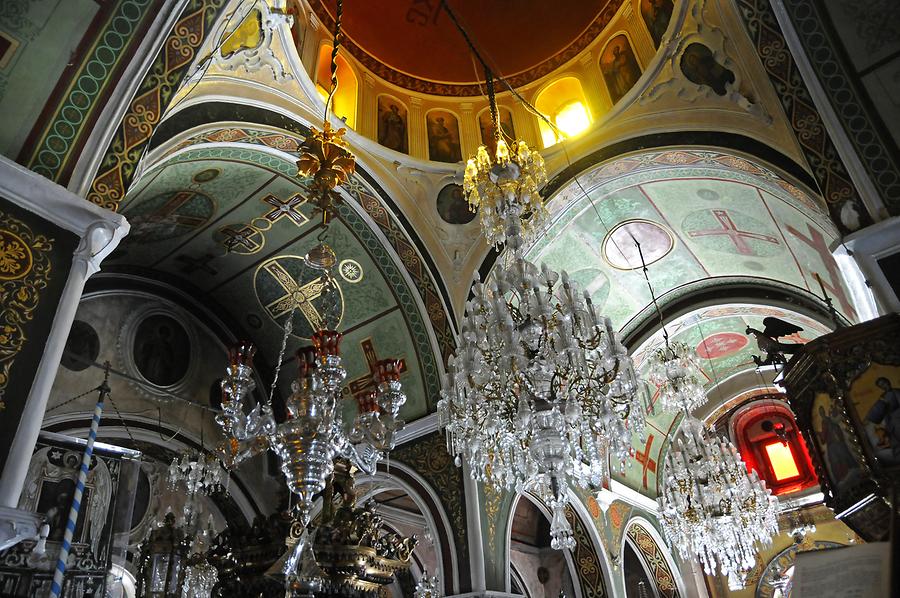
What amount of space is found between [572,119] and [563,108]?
0.29 m

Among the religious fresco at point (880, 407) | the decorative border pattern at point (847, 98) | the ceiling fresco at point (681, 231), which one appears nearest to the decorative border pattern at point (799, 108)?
the decorative border pattern at point (847, 98)

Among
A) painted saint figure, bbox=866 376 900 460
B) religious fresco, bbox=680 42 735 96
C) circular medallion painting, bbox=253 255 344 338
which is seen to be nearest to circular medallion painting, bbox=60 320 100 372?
circular medallion painting, bbox=253 255 344 338

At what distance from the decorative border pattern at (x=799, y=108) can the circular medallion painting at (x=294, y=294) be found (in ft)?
22.1

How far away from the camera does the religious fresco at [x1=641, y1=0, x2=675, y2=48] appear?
7676mm

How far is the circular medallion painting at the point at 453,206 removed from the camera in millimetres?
9695

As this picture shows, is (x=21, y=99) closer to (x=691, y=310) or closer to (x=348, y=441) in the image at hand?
(x=348, y=441)

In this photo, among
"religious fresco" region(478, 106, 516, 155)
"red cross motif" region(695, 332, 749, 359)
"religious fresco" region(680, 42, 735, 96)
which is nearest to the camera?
"religious fresco" region(680, 42, 735, 96)

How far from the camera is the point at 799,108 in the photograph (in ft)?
19.9

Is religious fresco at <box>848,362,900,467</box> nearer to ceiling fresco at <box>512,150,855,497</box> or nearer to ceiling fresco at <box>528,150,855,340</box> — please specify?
ceiling fresco at <box>512,150,855,497</box>

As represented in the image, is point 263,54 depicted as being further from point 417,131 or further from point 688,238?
point 688,238

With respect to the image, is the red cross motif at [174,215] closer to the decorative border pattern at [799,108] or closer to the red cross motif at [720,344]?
the decorative border pattern at [799,108]

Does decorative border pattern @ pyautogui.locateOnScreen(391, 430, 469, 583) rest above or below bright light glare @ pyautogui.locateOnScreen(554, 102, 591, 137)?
below

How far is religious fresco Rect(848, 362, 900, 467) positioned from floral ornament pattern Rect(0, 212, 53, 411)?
610cm

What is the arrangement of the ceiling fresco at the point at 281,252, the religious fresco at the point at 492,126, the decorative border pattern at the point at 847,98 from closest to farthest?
the decorative border pattern at the point at 847,98 < the ceiling fresco at the point at 281,252 < the religious fresco at the point at 492,126
